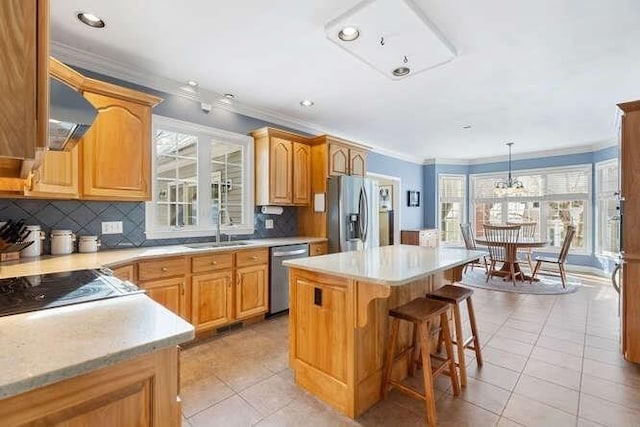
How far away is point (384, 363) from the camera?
2100mm

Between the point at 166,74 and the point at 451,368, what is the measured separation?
357cm

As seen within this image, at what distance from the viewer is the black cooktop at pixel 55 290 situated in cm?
118

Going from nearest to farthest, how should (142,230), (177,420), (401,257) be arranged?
(177,420) < (401,257) < (142,230)

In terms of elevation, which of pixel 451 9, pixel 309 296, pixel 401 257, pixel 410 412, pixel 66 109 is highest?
pixel 451 9

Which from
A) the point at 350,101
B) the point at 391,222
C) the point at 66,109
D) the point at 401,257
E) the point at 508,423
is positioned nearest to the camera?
the point at 66,109

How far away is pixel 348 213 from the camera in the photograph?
13.6 ft

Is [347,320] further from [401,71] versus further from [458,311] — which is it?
[401,71]

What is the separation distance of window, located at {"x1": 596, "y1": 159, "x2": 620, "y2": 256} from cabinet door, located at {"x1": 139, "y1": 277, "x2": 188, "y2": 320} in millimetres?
6951

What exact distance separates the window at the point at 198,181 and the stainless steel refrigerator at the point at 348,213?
107cm

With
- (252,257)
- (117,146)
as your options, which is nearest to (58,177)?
(117,146)

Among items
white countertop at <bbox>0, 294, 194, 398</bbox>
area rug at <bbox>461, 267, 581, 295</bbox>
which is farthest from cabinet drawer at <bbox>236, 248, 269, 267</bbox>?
area rug at <bbox>461, 267, 581, 295</bbox>

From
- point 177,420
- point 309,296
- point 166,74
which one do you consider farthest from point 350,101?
point 177,420

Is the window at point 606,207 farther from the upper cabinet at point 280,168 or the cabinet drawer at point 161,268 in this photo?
the cabinet drawer at point 161,268

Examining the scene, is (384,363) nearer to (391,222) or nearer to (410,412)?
(410,412)
